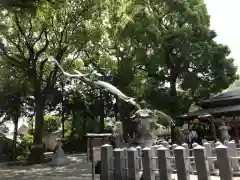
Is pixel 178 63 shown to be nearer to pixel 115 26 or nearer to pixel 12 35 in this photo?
pixel 115 26

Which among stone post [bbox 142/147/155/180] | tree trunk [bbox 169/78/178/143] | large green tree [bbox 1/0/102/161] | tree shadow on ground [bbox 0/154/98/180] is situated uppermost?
large green tree [bbox 1/0/102/161]

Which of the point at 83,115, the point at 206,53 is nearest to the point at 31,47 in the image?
the point at 83,115

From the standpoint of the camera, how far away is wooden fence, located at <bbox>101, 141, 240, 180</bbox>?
18.9ft

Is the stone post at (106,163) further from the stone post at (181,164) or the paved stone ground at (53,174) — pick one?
the paved stone ground at (53,174)

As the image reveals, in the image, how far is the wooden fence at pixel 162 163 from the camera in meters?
5.76

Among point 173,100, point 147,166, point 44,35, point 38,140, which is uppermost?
point 44,35

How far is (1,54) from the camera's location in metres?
21.2

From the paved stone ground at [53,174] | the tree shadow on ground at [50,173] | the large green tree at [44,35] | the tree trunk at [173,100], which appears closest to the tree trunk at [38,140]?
the large green tree at [44,35]

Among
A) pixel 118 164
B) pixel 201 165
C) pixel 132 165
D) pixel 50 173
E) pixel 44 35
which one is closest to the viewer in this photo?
pixel 201 165

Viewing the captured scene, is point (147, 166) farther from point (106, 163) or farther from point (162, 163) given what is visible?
point (106, 163)

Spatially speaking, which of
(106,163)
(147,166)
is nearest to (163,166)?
(147,166)

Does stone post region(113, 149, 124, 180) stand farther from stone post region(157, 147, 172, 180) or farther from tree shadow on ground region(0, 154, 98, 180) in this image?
tree shadow on ground region(0, 154, 98, 180)

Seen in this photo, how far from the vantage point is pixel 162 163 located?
6625 mm

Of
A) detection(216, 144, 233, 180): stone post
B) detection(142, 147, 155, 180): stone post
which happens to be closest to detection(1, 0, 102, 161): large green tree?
detection(142, 147, 155, 180): stone post
